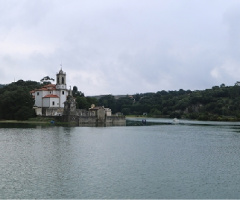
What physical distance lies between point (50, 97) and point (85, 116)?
14945 mm

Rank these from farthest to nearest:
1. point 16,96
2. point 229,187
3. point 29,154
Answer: point 16,96 < point 29,154 < point 229,187

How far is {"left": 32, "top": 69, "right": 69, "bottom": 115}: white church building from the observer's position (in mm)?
99375

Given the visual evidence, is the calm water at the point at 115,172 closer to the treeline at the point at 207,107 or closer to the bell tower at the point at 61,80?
the bell tower at the point at 61,80

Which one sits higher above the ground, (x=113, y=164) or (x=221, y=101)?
(x=221, y=101)

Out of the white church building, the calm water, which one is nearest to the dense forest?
the white church building

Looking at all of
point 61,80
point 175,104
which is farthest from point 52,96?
point 175,104

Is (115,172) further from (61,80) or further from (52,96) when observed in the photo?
(61,80)

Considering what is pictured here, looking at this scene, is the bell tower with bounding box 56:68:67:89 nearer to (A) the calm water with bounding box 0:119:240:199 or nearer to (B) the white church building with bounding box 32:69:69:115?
(B) the white church building with bounding box 32:69:69:115

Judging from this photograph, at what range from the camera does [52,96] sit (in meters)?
100

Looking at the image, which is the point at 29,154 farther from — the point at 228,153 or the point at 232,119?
the point at 232,119

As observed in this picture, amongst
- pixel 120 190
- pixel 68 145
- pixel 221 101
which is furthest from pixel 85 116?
pixel 221 101

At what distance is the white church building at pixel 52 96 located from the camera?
99.4 metres

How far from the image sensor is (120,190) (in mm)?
21250

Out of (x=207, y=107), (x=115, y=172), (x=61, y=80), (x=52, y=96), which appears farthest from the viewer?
(x=207, y=107)
